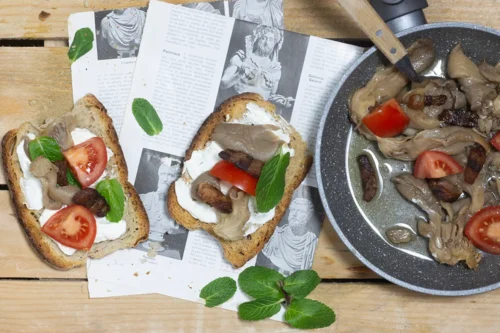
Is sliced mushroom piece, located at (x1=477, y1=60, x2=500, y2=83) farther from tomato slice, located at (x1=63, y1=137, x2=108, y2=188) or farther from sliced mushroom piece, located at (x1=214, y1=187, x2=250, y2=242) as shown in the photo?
tomato slice, located at (x1=63, y1=137, x2=108, y2=188)

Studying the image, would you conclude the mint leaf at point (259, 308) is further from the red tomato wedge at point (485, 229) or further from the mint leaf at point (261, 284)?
the red tomato wedge at point (485, 229)

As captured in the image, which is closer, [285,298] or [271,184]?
[271,184]

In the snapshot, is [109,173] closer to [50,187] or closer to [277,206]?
[50,187]

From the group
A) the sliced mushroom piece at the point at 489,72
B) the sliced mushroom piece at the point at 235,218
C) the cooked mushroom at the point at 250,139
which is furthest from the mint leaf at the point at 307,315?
the sliced mushroom piece at the point at 489,72

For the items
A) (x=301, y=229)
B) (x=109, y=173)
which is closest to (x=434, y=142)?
(x=301, y=229)

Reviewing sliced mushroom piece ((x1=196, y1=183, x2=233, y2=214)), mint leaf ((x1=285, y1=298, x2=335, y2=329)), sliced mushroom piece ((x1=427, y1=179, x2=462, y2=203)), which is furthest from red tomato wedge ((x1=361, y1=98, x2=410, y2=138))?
mint leaf ((x1=285, y1=298, x2=335, y2=329))
